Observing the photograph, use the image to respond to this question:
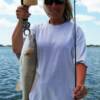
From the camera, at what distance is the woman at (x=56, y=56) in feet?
17.8

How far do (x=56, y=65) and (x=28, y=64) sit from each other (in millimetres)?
356

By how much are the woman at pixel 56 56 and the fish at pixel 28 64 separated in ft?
0.30

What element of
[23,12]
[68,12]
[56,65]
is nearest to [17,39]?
[23,12]

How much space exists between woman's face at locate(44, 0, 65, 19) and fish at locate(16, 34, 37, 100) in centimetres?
39

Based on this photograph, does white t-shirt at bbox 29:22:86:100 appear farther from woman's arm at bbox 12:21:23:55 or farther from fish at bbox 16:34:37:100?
woman's arm at bbox 12:21:23:55

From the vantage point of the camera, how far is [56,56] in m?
5.43

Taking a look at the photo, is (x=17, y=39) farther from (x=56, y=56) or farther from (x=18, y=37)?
(x=56, y=56)

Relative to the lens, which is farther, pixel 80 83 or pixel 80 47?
pixel 80 47

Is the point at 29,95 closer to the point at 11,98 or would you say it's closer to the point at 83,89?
the point at 83,89

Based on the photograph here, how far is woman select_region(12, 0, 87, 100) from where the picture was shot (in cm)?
541

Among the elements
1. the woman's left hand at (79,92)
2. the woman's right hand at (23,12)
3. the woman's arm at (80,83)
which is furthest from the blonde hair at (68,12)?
the woman's left hand at (79,92)

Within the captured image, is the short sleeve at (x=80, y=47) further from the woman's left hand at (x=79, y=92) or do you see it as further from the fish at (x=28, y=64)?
the fish at (x=28, y=64)

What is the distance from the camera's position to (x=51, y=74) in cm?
544

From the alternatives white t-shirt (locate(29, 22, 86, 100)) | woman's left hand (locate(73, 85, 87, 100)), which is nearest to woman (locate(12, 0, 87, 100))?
white t-shirt (locate(29, 22, 86, 100))
